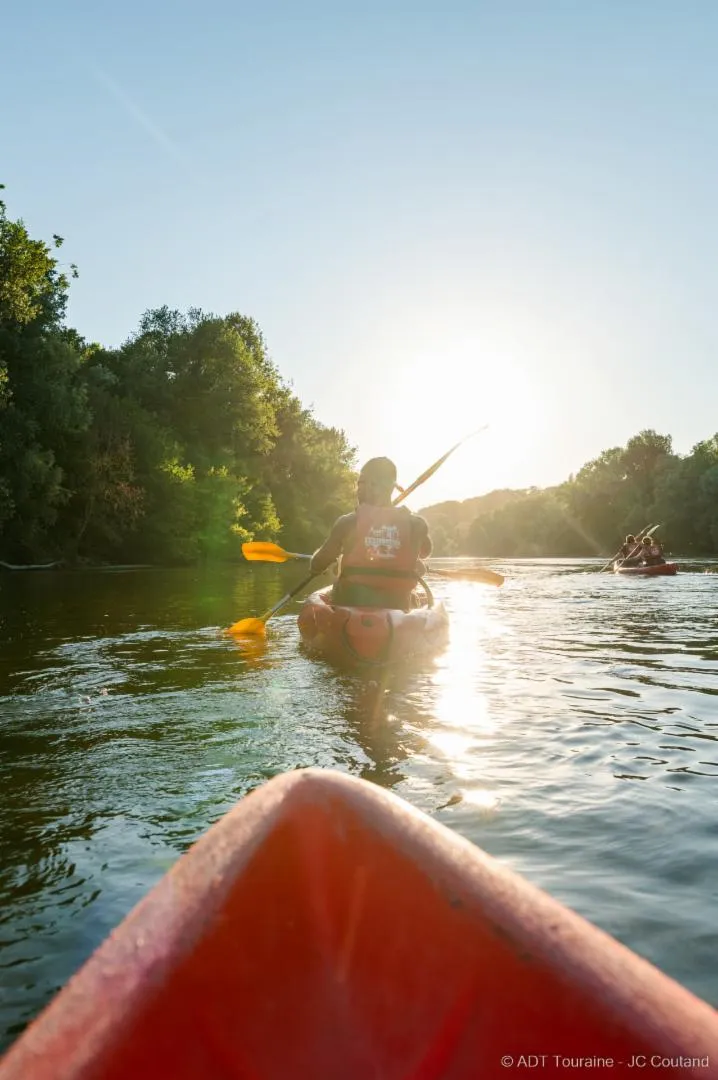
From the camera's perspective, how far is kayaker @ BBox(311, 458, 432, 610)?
7453 millimetres

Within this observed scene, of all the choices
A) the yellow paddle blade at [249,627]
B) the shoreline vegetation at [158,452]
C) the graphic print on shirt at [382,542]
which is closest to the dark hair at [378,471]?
the graphic print on shirt at [382,542]

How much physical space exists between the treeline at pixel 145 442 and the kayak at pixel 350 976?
72.1 feet

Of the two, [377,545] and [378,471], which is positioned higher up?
[378,471]

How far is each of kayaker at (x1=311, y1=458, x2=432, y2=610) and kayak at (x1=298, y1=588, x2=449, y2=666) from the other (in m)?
0.30

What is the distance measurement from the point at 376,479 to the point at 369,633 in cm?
153

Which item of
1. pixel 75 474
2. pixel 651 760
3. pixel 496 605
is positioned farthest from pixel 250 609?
pixel 75 474

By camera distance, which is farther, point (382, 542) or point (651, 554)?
point (651, 554)

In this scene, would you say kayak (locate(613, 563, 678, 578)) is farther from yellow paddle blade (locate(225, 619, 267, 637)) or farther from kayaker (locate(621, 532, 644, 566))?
yellow paddle blade (locate(225, 619, 267, 637))

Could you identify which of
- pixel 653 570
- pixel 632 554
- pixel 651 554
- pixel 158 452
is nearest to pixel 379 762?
pixel 653 570

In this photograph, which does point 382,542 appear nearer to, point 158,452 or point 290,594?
point 290,594

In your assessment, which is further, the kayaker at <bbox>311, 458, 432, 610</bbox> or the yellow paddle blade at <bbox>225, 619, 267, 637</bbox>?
the yellow paddle blade at <bbox>225, 619, 267, 637</bbox>

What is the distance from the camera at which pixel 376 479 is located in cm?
760

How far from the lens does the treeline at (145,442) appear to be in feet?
79.8

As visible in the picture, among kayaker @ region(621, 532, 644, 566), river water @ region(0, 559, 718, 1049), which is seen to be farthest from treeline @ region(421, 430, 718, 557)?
river water @ region(0, 559, 718, 1049)
